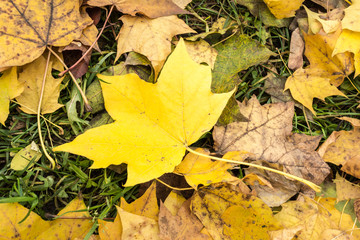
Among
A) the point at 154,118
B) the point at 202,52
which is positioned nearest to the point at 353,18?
the point at 202,52

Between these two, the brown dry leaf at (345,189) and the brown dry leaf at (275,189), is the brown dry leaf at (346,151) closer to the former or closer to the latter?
the brown dry leaf at (345,189)

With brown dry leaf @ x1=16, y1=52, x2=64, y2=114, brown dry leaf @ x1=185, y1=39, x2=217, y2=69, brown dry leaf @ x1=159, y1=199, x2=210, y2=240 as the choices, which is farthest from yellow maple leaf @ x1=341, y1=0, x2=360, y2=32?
brown dry leaf @ x1=16, y1=52, x2=64, y2=114

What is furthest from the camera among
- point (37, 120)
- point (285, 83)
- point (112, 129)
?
point (285, 83)

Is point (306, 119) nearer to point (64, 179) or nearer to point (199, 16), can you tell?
point (199, 16)

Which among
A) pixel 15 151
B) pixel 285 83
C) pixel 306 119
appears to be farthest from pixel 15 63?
pixel 306 119

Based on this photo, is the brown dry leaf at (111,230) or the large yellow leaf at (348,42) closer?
the brown dry leaf at (111,230)

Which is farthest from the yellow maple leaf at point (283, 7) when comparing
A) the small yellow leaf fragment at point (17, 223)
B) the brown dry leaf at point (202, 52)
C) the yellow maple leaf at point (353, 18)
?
the small yellow leaf fragment at point (17, 223)
